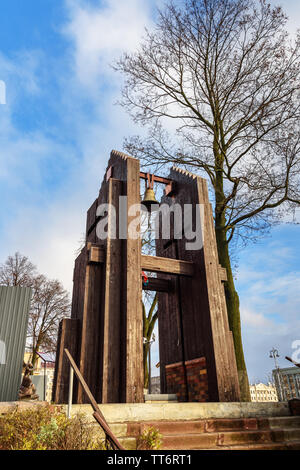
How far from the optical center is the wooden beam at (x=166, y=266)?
6.38m

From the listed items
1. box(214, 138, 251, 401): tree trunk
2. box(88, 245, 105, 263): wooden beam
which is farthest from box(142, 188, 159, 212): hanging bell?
box(214, 138, 251, 401): tree trunk

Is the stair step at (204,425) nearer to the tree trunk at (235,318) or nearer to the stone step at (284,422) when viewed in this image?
the stone step at (284,422)

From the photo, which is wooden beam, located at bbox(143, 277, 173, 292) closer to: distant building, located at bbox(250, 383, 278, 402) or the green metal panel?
the green metal panel

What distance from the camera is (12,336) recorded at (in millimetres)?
9250

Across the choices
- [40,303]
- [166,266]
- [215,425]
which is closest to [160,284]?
[166,266]

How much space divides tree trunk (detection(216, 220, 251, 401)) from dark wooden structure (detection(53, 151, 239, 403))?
248cm

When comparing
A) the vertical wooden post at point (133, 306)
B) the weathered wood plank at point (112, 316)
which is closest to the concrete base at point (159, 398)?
the vertical wooden post at point (133, 306)

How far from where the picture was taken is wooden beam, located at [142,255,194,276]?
6379mm

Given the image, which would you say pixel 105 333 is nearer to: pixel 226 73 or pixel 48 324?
pixel 226 73

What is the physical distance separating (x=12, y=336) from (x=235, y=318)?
604 centimetres

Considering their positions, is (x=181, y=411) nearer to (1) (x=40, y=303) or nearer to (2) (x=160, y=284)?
(2) (x=160, y=284)

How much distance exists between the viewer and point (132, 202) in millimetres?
6602

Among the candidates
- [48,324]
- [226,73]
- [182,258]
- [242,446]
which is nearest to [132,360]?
[242,446]

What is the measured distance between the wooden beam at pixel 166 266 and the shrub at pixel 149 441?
3109mm
